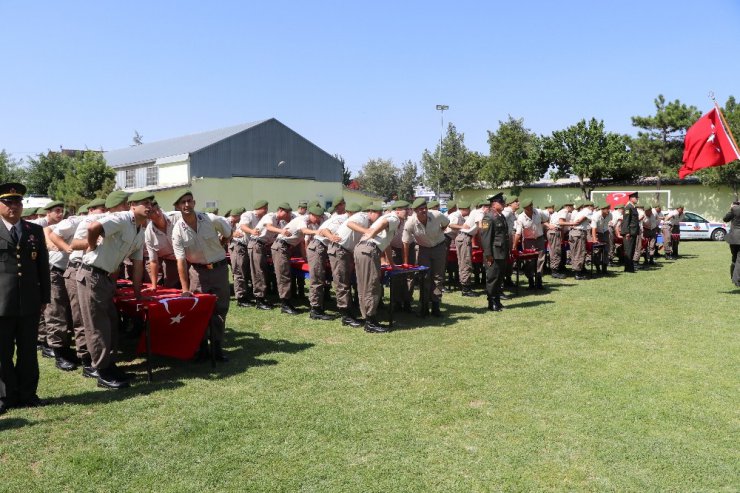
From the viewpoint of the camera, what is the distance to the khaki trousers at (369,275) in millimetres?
8320

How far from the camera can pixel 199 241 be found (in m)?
6.75

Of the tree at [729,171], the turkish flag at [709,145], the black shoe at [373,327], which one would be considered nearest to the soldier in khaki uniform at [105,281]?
the black shoe at [373,327]

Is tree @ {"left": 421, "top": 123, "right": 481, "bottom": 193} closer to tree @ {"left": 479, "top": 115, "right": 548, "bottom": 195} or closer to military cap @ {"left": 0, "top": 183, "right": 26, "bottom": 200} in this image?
tree @ {"left": 479, "top": 115, "right": 548, "bottom": 195}

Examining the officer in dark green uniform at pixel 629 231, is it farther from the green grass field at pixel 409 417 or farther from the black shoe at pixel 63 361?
the black shoe at pixel 63 361

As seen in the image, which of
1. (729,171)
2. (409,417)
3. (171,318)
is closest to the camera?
(409,417)

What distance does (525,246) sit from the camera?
1266cm

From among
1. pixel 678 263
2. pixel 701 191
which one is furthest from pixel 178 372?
pixel 701 191

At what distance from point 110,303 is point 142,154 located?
135 feet

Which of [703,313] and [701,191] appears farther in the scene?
[701,191]

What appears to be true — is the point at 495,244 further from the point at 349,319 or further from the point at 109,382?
the point at 109,382

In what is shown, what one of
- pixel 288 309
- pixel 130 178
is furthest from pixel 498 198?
pixel 130 178

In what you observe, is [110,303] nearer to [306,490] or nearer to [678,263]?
[306,490]

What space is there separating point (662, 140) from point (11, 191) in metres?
38.0

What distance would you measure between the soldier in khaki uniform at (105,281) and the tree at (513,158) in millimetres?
36159
